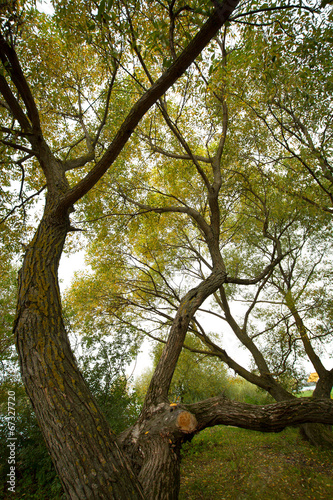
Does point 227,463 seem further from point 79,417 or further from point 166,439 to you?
point 79,417

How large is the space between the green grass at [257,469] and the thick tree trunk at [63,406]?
4.55 metres

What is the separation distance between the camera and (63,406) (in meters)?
1.78

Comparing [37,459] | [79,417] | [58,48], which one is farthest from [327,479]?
[58,48]

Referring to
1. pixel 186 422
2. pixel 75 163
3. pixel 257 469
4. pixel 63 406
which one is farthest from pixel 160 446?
pixel 257 469

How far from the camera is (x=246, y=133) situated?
21.3 ft

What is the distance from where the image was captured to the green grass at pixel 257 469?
491cm

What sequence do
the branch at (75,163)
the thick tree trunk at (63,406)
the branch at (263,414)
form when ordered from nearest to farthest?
1. the thick tree trunk at (63,406)
2. the branch at (263,414)
3. the branch at (75,163)

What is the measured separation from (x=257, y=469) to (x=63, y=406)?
6.42 m

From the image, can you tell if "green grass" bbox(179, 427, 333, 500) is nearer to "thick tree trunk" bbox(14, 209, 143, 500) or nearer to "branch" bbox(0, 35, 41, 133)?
"thick tree trunk" bbox(14, 209, 143, 500)

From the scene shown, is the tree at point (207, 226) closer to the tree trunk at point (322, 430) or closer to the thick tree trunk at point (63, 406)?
the tree trunk at point (322, 430)

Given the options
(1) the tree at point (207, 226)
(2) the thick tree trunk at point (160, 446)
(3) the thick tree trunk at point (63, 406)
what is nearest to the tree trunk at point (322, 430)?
(1) the tree at point (207, 226)

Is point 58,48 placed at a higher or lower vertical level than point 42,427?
higher

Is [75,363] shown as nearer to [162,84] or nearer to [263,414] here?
[263,414]

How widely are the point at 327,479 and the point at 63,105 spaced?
384 inches
